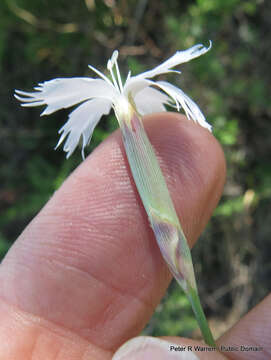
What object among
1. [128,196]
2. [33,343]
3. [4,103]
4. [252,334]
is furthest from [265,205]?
[4,103]

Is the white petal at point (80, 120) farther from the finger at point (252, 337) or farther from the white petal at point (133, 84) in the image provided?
the finger at point (252, 337)

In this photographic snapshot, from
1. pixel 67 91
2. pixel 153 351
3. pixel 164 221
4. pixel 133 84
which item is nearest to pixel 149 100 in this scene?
pixel 133 84

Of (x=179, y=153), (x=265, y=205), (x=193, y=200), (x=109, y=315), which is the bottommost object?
(x=265, y=205)

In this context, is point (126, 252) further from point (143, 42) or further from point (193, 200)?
point (143, 42)

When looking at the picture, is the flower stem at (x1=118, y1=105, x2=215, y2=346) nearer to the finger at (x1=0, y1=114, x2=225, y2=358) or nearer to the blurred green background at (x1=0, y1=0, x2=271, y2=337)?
the finger at (x1=0, y1=114, x2=225, y2=358)

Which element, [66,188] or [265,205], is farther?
[265,205]

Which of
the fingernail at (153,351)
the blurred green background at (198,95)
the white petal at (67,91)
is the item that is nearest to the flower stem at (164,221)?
Answer: the fingernail at (153,351)
